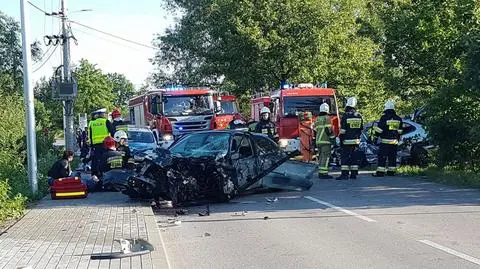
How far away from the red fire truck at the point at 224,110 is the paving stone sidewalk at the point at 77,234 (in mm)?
14581

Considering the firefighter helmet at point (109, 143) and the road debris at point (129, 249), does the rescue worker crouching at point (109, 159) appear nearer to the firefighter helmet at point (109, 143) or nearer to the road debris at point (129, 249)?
the firefighter helmet at point (109, 143)

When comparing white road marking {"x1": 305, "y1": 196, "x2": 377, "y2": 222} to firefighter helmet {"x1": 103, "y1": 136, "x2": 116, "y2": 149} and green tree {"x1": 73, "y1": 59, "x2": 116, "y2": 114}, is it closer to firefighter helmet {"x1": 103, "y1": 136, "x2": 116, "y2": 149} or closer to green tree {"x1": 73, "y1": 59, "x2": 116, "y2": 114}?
firefighter helmet {"x1": 103, "y1": 136, "x2": 116, "y2": 149}

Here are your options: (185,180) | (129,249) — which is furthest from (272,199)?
(129,249)

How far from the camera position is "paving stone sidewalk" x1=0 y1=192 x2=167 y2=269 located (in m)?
6.94

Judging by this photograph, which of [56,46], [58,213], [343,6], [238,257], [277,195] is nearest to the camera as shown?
[238,257]

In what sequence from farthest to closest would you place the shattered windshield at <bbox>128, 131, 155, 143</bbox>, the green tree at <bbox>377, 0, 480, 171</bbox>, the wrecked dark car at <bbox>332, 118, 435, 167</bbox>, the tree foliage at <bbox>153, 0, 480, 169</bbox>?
the shattered windshield at <bbox>128, 131, 155, 143</bbox>
the wrecked dark car at <bbox>332, 118, 435, 167</bbox>
the tree foliage at <bbox>153, 0, 480, 169</bbox>
the green tree at <bbox>377, 0, 480, 171</bbox>

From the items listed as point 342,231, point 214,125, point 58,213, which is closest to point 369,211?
point 342,231

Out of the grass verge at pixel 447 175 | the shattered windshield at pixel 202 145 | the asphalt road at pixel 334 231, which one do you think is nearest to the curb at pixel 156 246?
the asphalt road at pixel 334 231

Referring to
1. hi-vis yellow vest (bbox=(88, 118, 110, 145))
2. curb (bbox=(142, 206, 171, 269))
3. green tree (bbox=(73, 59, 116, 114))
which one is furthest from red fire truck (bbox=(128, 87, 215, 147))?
green tree (bbox=(73, 59, 116, 114))

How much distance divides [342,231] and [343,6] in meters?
27.8

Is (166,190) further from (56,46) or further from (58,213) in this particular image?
(56,46)

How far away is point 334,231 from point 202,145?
4.87 m

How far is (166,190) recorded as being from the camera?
1171cm

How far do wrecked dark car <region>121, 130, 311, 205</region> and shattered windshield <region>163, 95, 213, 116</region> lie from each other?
12.1m
